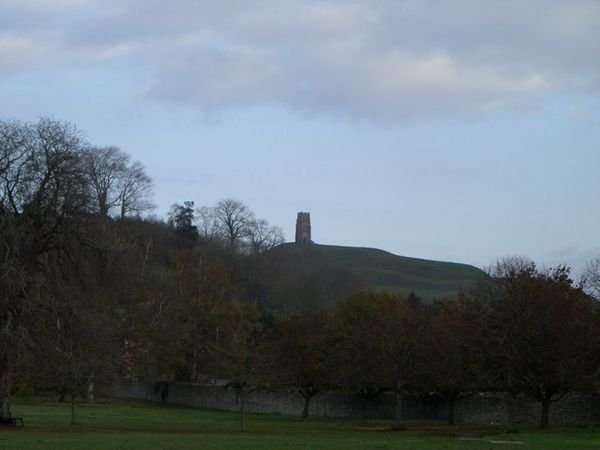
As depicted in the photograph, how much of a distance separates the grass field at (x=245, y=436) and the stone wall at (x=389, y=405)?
634cm

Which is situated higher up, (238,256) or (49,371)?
(238,256)

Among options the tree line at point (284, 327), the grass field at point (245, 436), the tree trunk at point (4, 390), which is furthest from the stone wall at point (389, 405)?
the tree trunk at point (4, 390)

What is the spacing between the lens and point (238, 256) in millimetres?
119062

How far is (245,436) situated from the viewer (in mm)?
36062

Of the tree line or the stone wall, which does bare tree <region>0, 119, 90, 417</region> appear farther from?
the stone wall

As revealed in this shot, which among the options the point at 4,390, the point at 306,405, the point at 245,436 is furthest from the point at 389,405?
the point at 4,390

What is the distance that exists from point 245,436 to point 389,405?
23726mm

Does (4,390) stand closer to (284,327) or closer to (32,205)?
(32,205)

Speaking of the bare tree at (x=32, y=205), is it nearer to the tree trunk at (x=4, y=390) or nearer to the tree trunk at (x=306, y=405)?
the tree trunk at (x=4, y=390)

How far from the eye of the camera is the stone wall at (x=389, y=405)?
48.8 m

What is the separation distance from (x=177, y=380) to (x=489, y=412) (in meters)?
37.2

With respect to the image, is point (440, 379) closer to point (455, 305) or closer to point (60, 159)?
point (455, 305)

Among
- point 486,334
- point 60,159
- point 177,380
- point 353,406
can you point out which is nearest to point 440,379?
point 486,334

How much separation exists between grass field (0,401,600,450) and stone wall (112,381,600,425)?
20.8 ft
